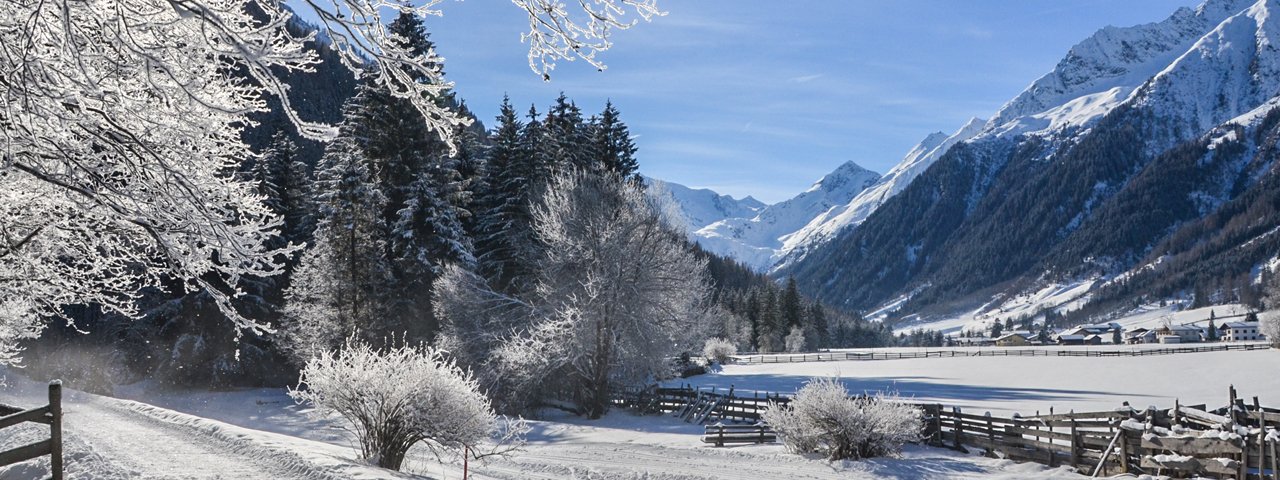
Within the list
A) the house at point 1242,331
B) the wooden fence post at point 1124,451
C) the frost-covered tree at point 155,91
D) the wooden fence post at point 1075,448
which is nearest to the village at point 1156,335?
the house at point 1242,331

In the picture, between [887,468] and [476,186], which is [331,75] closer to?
[476,186]

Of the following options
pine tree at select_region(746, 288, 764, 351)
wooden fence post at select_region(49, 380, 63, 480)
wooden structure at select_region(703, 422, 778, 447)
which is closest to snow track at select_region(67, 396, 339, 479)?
wooden fence post at select_region(49, 380, 63, 480)

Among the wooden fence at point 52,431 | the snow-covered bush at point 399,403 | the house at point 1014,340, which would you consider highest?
the wooden fence at point 52,431

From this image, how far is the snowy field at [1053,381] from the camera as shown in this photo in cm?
3231

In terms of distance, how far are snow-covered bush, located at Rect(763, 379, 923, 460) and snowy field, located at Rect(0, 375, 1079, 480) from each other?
19.1 inches

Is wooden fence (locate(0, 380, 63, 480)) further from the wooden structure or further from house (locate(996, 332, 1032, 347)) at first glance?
house (locate(996, 332, 1032, 347))

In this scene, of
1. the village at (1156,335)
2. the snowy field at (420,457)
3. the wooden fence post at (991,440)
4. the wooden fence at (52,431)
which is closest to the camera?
the wooden fence at (52,431)

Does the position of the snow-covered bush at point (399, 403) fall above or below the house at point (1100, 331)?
above

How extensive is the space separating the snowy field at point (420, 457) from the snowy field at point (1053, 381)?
698 centimetres

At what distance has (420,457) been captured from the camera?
16.7m

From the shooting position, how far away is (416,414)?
13.4 m

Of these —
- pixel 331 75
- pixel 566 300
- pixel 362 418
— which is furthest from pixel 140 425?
pixel 331 75

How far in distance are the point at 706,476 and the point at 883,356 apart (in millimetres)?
65005

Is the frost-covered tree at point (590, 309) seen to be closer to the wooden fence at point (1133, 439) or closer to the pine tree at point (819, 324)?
the wooden fence at point (1133, 439)
